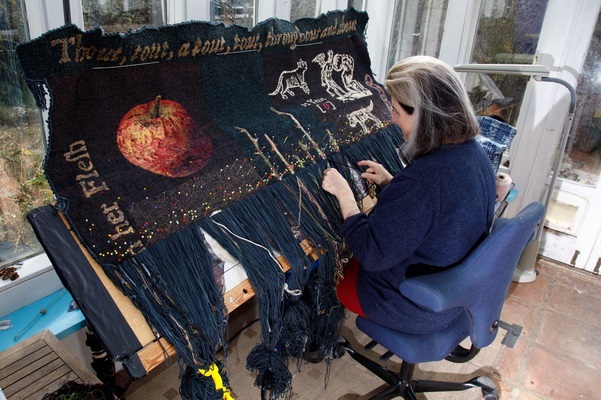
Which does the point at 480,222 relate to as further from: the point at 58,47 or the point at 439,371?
the point at 58,47

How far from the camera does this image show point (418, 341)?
117cm

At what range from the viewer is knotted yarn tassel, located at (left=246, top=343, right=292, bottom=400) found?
3.67ft

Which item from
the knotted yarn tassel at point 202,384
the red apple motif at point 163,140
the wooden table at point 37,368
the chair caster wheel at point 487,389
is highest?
the red apple motif at point 163,140

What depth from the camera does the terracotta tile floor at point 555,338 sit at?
5.71 feet

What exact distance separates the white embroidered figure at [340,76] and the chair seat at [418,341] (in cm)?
86

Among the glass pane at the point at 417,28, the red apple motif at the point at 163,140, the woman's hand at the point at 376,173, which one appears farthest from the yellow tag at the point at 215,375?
the glass pane at the point at 417,28

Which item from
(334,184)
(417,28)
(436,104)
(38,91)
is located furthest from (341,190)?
(417,28)

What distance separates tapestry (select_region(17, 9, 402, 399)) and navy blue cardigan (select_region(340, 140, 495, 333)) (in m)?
0.14

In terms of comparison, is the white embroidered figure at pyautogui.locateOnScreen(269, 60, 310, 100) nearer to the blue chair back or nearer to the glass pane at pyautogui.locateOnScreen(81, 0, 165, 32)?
the glass pane at pyautogui.locateOnScreen(81, 0, 165, 32)

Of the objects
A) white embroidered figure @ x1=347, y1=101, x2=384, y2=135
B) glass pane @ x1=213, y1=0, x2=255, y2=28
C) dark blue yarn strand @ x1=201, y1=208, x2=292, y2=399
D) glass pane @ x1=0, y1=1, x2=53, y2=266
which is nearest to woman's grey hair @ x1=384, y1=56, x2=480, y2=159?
white embroidered figure @ x1=347, y1=101, x2=384, y2=135

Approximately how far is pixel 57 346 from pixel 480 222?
1.27 metres

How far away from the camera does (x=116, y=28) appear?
1263mm

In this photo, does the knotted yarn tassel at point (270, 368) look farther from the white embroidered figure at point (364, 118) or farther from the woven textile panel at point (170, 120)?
the white embroidered figure at point (364, 118)

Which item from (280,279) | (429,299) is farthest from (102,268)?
(429,299)
